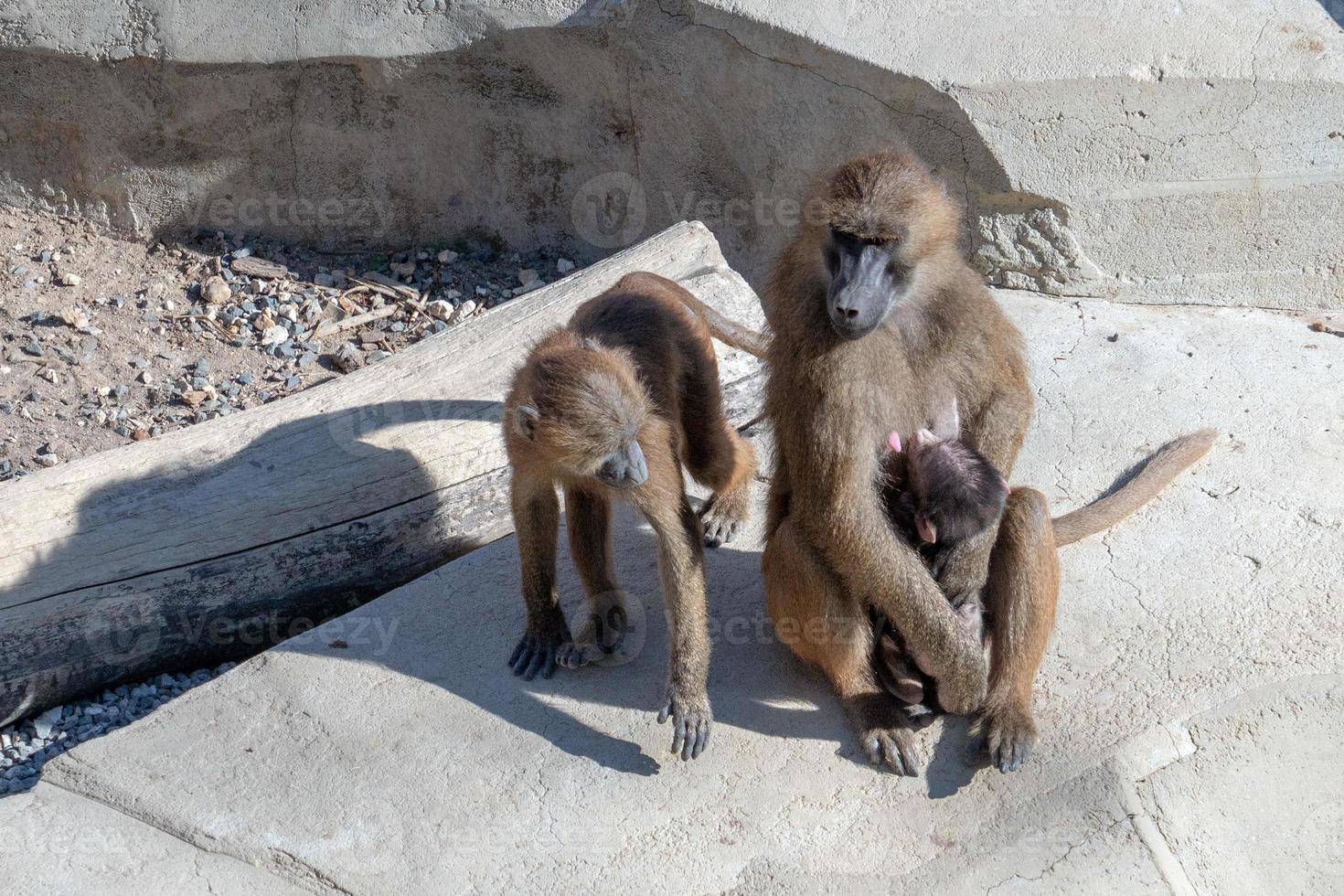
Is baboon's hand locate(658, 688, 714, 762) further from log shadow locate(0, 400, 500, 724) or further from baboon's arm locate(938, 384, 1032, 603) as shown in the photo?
log shadow locate(0, 400, 500, 724)

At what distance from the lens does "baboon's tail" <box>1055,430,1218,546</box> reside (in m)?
5.48

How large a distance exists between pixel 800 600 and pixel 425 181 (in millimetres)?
5861

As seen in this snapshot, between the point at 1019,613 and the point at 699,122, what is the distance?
5139 mm

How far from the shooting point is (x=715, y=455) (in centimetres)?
596

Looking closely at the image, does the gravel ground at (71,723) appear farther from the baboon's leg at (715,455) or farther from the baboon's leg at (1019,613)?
the baboon's leg at (1019,613)

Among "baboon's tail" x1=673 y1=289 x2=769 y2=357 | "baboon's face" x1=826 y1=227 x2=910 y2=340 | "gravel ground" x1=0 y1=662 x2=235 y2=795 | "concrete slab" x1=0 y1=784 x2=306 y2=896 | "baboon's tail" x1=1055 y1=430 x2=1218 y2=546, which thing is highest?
"baboon's face" x1=826 y1=227 x2=910 y2=340

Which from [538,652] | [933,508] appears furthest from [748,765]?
[933,508]

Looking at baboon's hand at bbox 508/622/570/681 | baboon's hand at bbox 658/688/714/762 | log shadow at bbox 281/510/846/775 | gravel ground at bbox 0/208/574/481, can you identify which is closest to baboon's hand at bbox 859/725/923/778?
log shadow at bbox 281/510/846/775

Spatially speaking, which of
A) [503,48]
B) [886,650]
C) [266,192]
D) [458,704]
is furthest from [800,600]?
[266,192]

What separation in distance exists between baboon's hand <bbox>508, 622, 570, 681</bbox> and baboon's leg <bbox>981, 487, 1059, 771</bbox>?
180cm

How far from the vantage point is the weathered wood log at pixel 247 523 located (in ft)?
19.1

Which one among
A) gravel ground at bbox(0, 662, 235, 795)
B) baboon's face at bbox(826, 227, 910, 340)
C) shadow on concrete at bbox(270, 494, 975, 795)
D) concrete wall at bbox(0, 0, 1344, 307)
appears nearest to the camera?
baboon's face at bbox(826, 227, 910, 340)

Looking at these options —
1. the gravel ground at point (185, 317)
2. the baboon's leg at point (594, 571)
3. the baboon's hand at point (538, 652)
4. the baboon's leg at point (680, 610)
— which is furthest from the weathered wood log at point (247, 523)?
the gravel ground at point (185, 317)

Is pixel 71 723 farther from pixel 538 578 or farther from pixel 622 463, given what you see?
pixel 622 463
